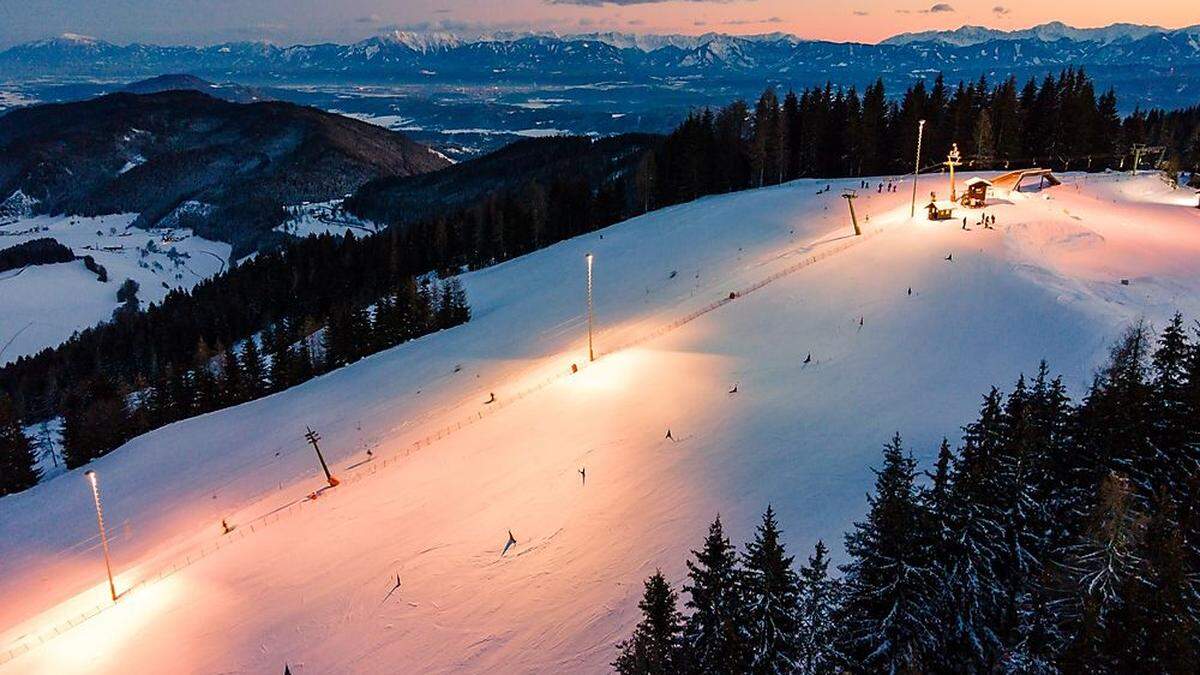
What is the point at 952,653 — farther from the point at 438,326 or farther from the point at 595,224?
the point at 595,224

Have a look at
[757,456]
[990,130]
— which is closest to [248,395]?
[757,456]

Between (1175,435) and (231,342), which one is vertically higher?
(1175,435)

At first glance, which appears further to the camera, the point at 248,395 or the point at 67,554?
the point at 248,395

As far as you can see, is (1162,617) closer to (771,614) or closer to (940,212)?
(771,614)

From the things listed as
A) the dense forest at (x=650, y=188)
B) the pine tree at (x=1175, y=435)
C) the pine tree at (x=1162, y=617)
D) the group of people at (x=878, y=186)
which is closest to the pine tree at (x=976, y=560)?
the pine tree at (x=1162, y=617)

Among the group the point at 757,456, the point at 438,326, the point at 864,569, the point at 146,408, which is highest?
the point at 864,569

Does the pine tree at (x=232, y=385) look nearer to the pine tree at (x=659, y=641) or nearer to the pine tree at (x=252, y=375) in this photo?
the pine tree at (x=252, y=375)

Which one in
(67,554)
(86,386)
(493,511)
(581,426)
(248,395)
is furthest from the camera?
(86,386)

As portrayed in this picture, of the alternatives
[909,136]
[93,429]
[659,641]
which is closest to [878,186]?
[909,136]
